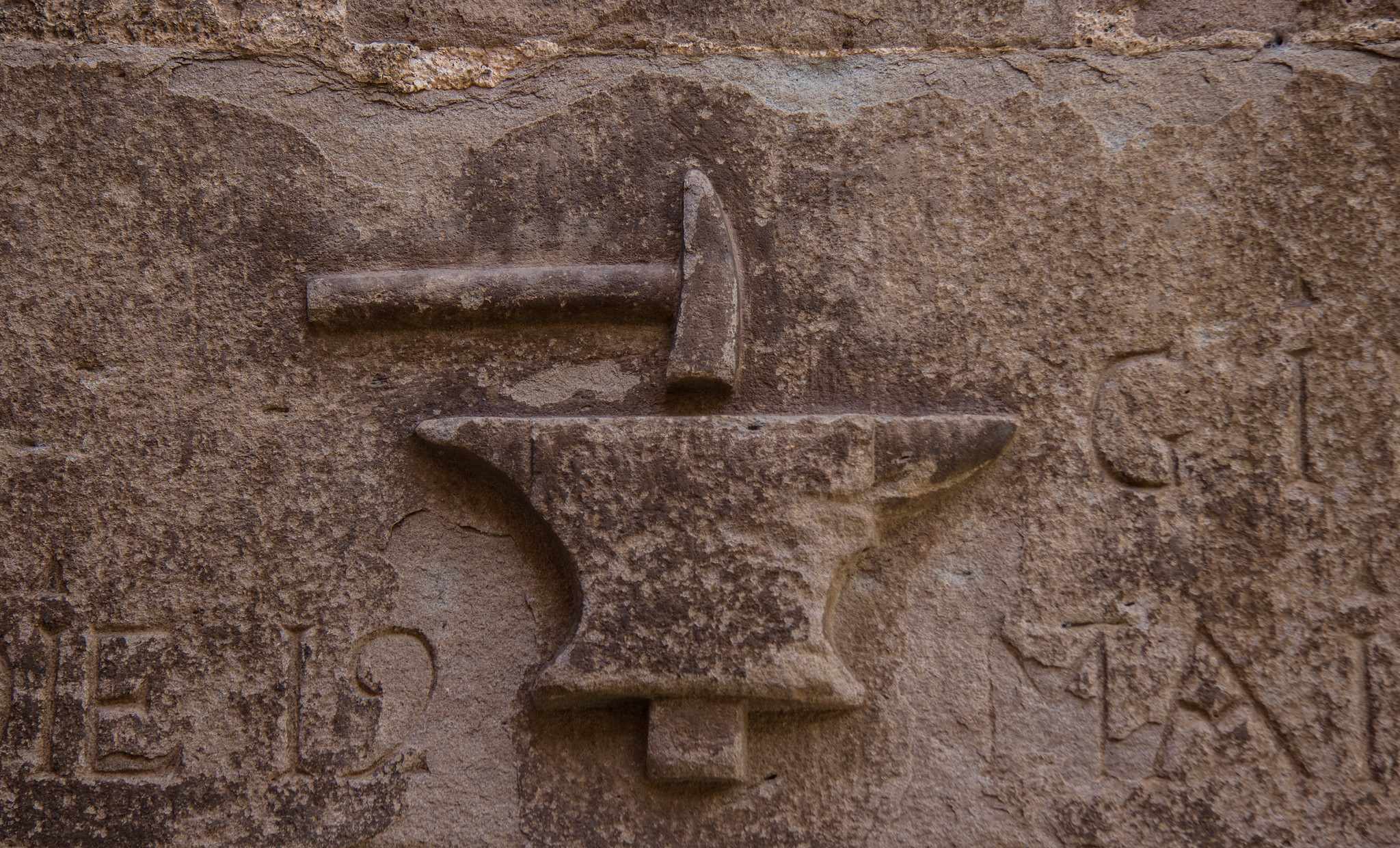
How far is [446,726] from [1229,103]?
58.7 inches

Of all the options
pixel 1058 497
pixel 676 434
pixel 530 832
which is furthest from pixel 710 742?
pixel 1058 497

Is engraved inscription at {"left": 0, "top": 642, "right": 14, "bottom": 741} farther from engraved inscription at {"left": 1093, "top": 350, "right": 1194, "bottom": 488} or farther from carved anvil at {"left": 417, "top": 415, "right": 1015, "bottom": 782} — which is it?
engraved inscription at {"left": 1093, "top": 350, "right": 1194, "bottom": 488}

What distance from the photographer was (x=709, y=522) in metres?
1.33

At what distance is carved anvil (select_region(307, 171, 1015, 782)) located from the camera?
4.29 feet

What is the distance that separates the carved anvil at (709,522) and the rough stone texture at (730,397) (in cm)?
5

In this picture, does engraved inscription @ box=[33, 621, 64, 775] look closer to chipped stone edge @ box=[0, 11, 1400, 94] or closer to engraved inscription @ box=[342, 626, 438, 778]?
engraved inscription @ box=[342, 626, 438, 778]

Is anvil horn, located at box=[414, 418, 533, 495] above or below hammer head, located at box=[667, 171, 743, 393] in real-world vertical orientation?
below

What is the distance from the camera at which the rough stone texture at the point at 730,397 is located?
4.38ft

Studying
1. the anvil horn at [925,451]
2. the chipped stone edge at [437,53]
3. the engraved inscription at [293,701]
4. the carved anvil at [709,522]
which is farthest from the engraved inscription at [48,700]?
the anvil horn at [925,451]

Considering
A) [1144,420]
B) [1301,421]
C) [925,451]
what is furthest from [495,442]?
[1301,421]

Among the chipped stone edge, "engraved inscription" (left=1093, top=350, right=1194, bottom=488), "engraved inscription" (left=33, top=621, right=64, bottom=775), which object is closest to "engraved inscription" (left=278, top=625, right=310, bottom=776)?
"engraved inscription" (left=33, top=621, right=64, bottom=775)

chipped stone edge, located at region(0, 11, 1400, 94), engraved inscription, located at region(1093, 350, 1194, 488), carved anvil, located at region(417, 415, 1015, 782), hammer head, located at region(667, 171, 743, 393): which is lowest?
carved anvil, located at region(417, 415, 1015, 782)

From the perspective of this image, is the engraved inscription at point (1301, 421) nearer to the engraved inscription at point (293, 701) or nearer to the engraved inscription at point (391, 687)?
the engraved inscription at point (391, 687)

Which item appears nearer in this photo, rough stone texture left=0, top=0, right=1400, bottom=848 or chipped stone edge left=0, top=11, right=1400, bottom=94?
rough stone texture left=0, top=0, right=1400, bottom=848
